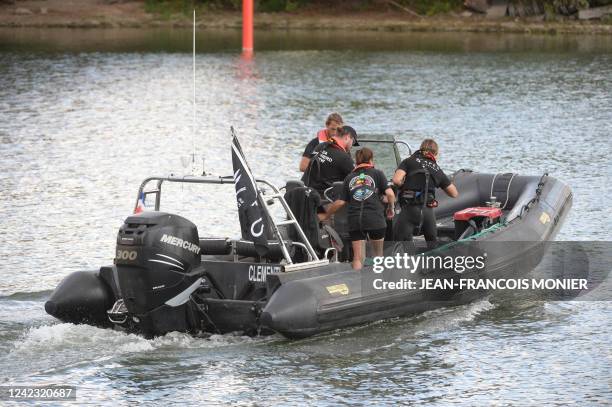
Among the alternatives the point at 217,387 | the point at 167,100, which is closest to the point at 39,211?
the point at 217,387

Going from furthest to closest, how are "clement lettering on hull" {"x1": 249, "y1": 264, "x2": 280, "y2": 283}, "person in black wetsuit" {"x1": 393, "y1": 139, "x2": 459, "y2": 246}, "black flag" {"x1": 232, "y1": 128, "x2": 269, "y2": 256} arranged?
"person in black wetsuit" {"x1": 393, "y1": 139, "x2": 459, "y2": 246}, "clement lettering on hull" {"x1": 249, "y1": 264, "x2": 280, "y2": 283}, "black flag" {"x1": 232, "y1": 128, "x2": 269, "y2": 256}

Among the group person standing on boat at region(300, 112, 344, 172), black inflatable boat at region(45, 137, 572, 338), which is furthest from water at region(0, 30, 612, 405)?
person standing on boat at region(300, 112, 344, 172)

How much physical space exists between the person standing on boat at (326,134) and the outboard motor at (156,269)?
2117 mm

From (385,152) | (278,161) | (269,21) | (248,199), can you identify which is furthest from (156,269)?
(269,21)

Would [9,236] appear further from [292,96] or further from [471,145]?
[292,96]

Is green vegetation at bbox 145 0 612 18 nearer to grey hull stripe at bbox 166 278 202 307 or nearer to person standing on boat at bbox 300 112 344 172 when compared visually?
person standing on boat at bbox 300 112 344 172

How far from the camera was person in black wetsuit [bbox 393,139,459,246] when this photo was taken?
38.5ft

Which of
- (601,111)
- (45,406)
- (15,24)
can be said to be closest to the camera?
(45,406)

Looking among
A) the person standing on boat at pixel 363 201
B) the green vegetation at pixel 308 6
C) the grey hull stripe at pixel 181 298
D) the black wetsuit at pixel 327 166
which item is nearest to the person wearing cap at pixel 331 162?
the black wetsuit at pixel 327 166

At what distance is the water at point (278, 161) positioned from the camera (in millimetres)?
9883

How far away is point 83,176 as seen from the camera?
19453mm

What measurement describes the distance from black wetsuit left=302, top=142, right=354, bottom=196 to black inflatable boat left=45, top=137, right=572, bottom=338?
0.54ft

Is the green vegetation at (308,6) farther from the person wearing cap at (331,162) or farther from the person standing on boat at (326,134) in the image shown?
the person wearing cap at (331,162)

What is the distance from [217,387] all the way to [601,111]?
17693 millimetres
